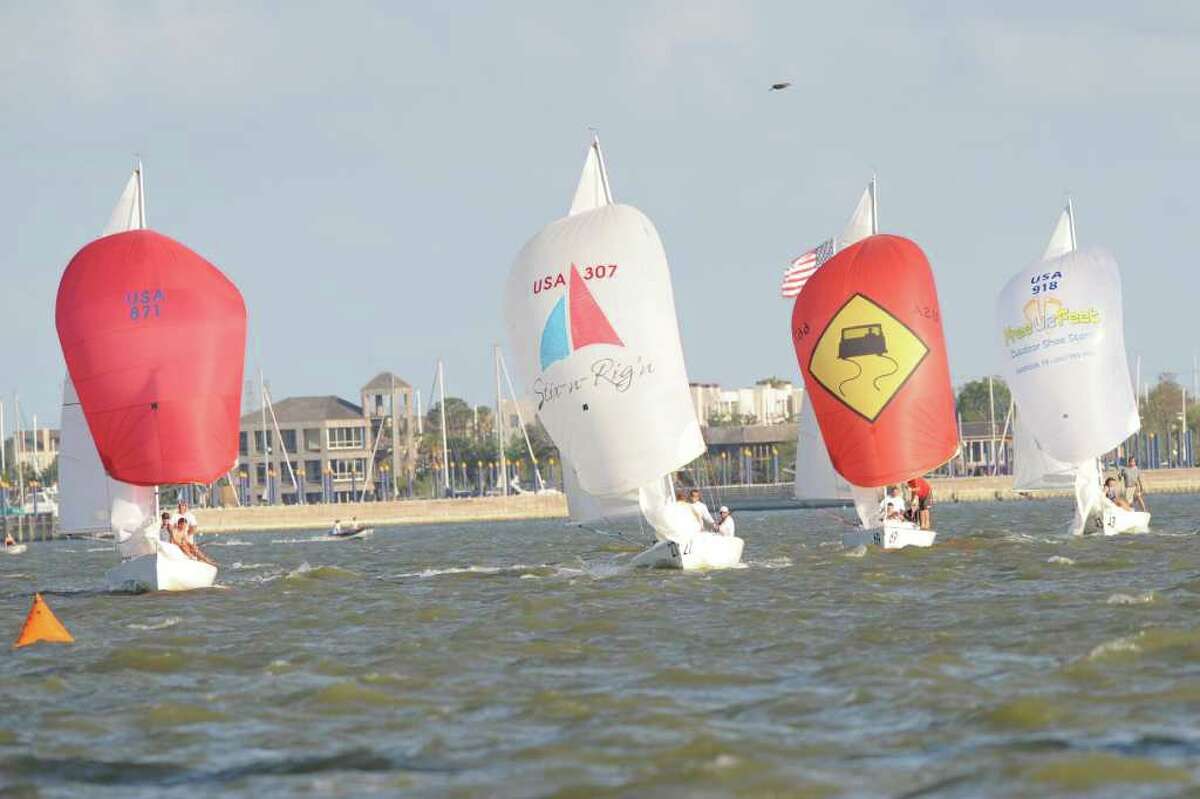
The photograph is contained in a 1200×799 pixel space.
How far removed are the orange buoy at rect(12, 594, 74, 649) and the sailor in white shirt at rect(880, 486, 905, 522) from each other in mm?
18964

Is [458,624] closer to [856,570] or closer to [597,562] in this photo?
[856,570]

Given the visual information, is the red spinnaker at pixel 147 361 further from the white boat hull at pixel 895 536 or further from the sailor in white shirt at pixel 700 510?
the white boat hull at pixel 895 536

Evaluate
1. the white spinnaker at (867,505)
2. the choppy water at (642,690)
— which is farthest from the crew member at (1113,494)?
the choppy water at (642,690)

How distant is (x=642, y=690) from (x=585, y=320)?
15318 mm

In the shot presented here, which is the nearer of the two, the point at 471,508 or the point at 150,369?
the point at 150,369

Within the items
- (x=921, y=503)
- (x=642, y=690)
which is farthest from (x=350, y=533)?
(x=642, y=690)

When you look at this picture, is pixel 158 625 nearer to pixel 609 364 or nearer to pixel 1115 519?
pixel 609 364

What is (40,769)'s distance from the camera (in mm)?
14711

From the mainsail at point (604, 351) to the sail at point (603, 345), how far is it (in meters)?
0.02

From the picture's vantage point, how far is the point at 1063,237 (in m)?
48.1

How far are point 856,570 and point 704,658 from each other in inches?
570

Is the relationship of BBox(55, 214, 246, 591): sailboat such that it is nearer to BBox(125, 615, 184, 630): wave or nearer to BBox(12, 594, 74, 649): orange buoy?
BBox(125, 615, 184, 630): wave

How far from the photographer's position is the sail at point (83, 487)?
35375 millimetres

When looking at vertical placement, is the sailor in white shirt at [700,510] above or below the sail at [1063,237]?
below
